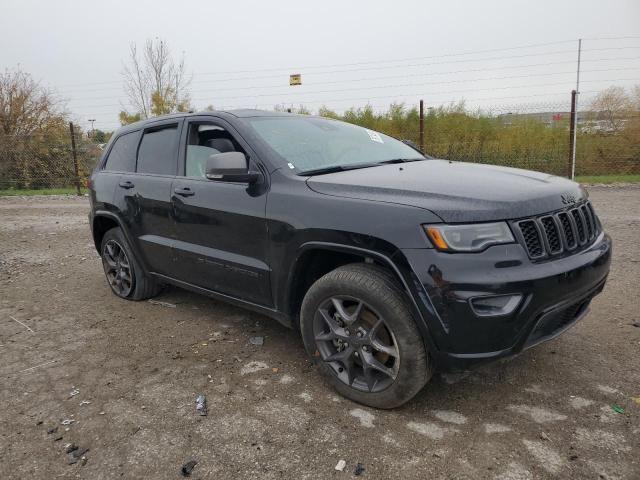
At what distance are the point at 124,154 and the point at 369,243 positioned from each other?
2985 millimetres

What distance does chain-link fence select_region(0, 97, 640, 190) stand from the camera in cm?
1212

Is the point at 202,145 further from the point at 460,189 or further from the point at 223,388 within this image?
the point at 460,189

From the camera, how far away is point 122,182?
14.2 feet

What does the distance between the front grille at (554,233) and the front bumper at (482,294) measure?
6 centimetres

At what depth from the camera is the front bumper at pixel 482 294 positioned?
2.27 metres

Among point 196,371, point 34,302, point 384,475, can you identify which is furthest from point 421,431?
point 34,302

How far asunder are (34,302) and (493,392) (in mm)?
4270

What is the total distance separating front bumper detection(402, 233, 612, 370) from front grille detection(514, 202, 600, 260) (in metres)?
0.06

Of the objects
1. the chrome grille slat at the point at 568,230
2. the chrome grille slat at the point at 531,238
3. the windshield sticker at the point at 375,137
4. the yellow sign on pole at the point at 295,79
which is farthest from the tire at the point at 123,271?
the yellow sign on pole at the point at 295,79

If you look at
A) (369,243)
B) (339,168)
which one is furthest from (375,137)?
(369,243)

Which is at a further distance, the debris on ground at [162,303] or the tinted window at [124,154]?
the debris on ground at [162,303]

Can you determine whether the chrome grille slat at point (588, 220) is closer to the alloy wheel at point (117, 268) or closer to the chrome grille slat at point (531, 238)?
the chrome grille slat at point (531, 238)

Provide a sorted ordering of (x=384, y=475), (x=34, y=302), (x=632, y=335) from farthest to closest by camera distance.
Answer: (x=34, y=302) < (x=632, y=335) < (x=384, y=475)

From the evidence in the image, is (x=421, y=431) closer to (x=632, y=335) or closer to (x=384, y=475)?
(x=384, y=475)
